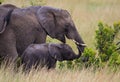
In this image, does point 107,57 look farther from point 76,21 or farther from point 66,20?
point 76,21

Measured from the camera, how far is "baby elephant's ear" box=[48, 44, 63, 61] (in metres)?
9.99

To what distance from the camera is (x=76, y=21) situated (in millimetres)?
18547

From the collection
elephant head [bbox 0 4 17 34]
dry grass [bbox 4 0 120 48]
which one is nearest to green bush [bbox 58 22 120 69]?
elephant head [bbox 0 4 17 34]

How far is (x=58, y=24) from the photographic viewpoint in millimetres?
10297

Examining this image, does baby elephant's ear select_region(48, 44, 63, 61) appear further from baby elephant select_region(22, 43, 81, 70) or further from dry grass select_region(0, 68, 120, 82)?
dry grass select_region(0, 68, 120, 82)

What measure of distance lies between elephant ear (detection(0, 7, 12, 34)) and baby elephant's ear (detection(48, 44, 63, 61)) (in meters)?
0.89

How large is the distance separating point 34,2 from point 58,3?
22.4 ft

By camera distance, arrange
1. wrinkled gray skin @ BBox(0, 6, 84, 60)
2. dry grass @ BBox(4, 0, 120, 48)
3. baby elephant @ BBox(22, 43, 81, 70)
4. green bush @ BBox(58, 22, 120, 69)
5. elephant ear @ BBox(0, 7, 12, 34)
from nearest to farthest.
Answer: elephant ear @ BBox(0, 7, 12, 34) → wrinkled gray skin @ BBox(0, 6, 84, 60) → baby elephant @ BBox(22, 43, 81, 70) → green bush @ BBox(58, 22, 120, 69) → dry grass @ BBox(4, 0, 120, 48)

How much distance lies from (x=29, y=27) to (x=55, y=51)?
1.94ft

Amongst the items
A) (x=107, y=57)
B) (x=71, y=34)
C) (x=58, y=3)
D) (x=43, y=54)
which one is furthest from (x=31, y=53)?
(x=58, y=3)

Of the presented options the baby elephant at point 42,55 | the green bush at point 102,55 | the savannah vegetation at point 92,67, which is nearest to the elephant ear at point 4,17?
the baby elephant at point 42,55

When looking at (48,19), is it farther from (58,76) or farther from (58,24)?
(58,76)

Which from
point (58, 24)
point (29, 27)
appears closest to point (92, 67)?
point (58, 24)

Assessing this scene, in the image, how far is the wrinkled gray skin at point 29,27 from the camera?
9734 millimetres
